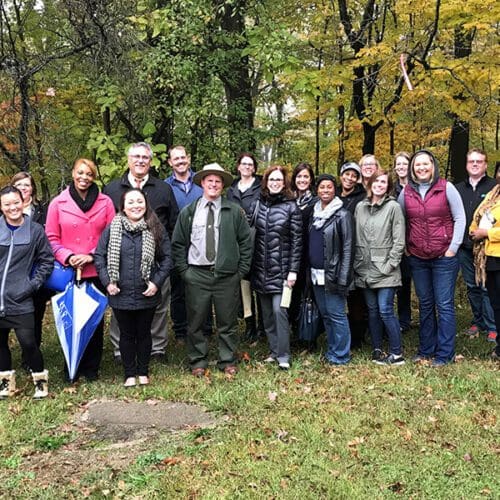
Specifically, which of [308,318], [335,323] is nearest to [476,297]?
[335,323]

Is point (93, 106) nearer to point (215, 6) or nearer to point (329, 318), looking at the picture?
point (215, 6)

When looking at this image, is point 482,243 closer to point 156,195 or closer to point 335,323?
point 335,323

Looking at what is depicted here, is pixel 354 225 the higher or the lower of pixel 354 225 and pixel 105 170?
the lower

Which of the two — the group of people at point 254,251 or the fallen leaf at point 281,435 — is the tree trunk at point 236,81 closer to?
the group of people at point 254,251

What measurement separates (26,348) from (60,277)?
742 mm

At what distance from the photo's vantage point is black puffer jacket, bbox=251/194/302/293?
609cm

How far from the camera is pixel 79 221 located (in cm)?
568

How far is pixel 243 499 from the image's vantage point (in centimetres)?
367

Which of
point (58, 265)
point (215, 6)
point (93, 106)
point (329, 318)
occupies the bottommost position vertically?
point (329, 318)

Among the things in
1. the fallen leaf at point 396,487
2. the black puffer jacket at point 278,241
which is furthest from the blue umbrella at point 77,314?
the fallen leaf at point 396,487

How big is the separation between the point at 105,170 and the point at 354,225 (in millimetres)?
3783

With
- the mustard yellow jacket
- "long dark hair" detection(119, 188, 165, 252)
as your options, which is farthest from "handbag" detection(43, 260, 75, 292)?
the mustard yellow jacket

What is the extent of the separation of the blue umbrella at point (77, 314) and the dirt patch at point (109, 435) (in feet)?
2.01

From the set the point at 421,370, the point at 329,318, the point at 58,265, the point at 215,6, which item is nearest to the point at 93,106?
the point at 215,6
